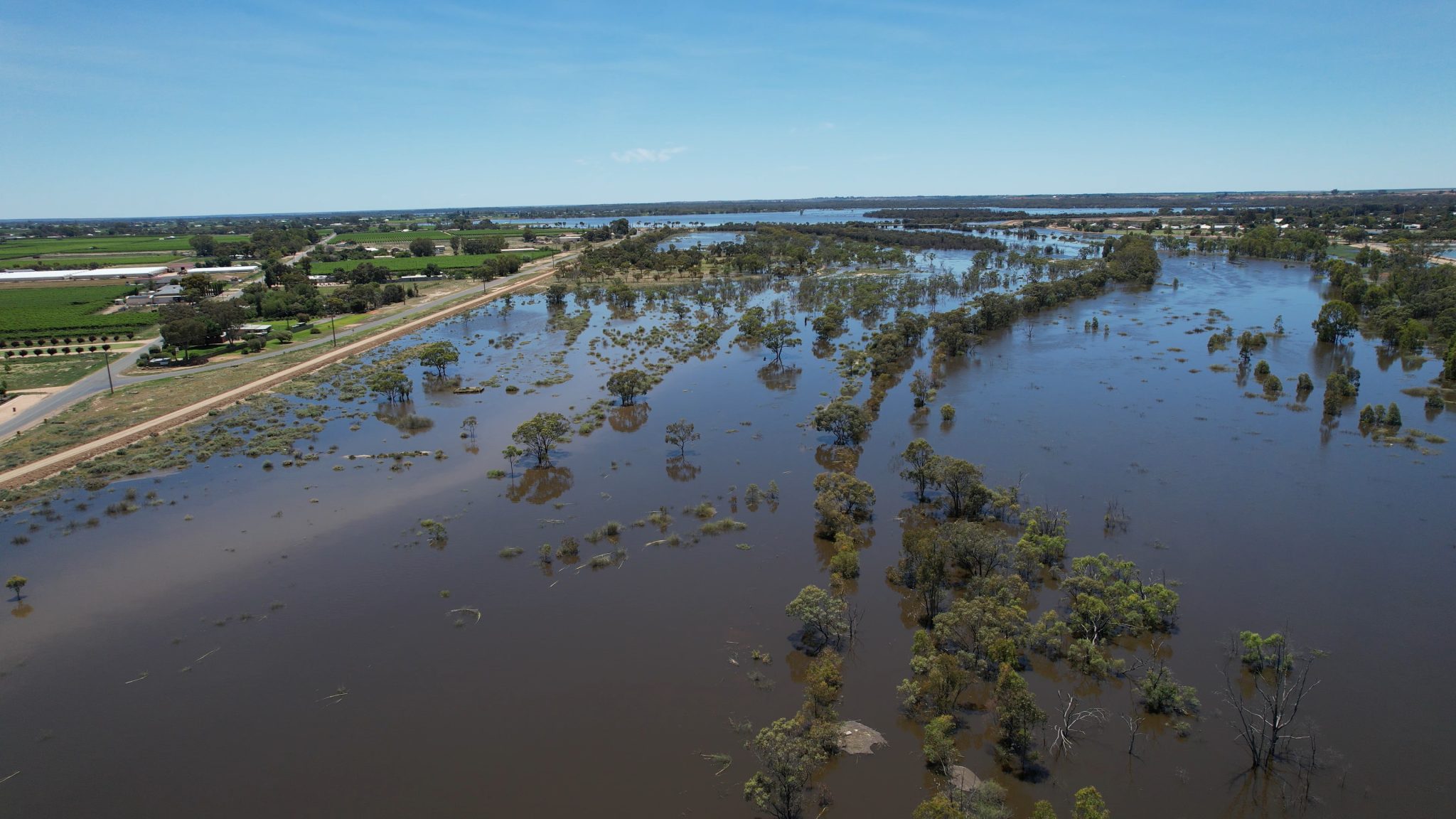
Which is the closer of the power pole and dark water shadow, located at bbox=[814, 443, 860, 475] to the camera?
dark water shadow, located at bbox=[814, 443, 860, 475]

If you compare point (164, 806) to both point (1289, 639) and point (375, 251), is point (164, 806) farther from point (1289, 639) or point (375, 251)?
point (375, 251)

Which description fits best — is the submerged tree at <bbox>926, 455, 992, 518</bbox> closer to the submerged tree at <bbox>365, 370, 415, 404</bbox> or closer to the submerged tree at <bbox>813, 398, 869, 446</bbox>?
the submerged tree at <bbox>813, 398, 869, 446</bbox>

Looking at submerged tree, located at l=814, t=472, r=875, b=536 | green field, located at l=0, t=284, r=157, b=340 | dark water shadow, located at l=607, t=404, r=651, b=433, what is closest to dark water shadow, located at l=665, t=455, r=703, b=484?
dark water shadow, located at l=607, t=404, r=651, b=433

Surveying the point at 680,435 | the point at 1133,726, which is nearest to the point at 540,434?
the point at 680,435

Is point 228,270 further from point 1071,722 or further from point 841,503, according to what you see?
point 1071,722

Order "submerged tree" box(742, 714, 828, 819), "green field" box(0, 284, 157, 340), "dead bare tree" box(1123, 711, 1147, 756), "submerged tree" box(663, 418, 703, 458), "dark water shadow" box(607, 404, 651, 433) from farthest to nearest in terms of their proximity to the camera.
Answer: "green field" box(0, 284, 157, 340), "dark water shadow" box(607, 404, 651, 433), "submerged tree" box(663, 418, 703, 458), "dead bare tree" box(1123, 711, 1147, 756), "submerged tree" box(742, 714, 828, 819)

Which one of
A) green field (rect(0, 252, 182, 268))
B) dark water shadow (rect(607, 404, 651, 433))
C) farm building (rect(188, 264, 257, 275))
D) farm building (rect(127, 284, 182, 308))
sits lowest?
dark water shadow (rect(607, 404, 651, 433))

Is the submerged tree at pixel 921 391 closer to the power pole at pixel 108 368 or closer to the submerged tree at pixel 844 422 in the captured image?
the submerged tree at pixel 844 422
